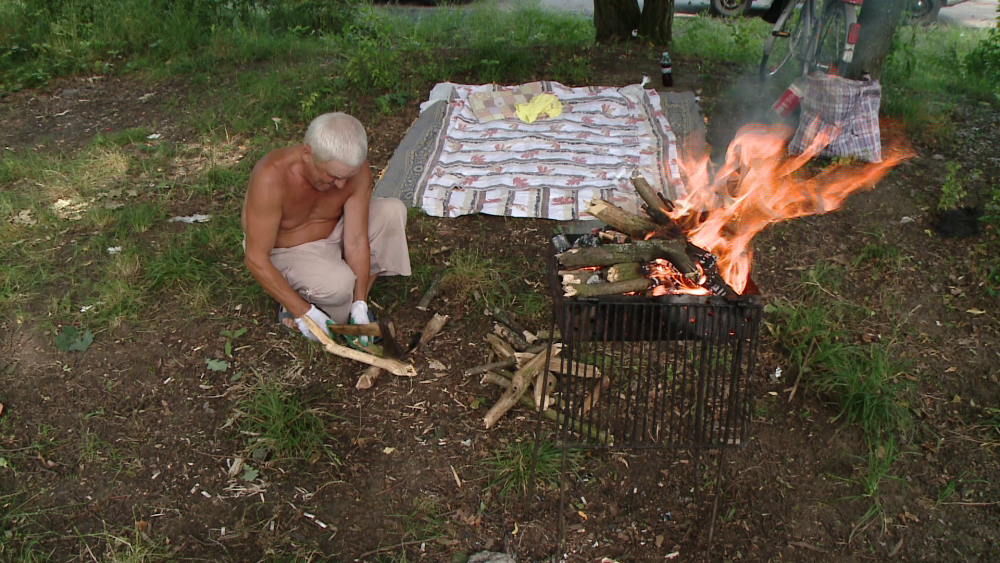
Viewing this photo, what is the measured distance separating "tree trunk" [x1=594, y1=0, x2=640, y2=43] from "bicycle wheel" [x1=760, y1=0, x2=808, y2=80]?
1477 mm

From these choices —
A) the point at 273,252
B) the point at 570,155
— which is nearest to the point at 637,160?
the point at 570,155

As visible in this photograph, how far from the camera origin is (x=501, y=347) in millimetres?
3480

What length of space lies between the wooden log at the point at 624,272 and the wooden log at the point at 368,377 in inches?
57.1

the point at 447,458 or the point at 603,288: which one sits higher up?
the point at 603,288

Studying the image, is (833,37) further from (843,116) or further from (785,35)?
(843,116)

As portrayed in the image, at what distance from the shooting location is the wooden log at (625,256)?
8.27 ft

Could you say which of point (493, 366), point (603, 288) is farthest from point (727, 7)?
point (603, 288)

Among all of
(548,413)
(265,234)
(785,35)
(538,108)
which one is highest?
(785,35)

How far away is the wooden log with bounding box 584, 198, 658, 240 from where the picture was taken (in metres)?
2.84

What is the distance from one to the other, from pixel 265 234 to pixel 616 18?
5301 millimetres

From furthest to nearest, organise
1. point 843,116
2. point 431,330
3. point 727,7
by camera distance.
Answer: point 727,7 → point 843,116 → point 431,330

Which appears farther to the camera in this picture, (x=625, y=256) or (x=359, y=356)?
(x=359, y=356)

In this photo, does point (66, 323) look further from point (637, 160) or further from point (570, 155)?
point (637, 160)

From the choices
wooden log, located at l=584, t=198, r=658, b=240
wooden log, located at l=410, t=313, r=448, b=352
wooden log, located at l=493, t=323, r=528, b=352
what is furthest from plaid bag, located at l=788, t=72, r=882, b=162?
wooden log, located at l=410, t=313, r=448, b=352
